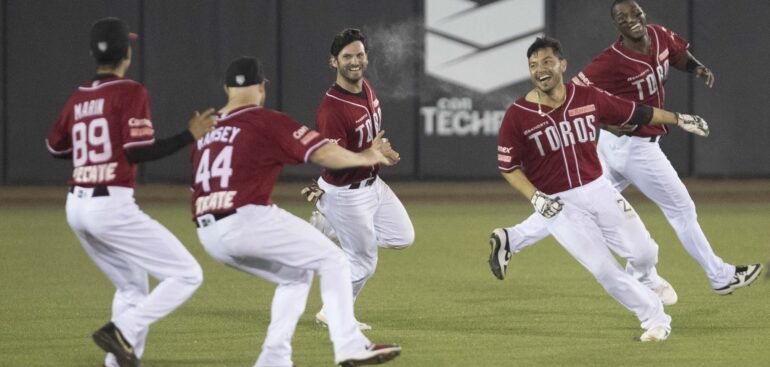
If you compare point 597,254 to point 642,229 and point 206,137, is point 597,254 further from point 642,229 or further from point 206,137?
point 206,137

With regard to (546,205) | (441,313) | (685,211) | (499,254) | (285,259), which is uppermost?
(546,205)

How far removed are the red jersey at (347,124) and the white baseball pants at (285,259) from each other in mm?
1656

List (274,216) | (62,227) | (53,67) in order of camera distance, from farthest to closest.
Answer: (53,67)
(62,227)
(274,216)

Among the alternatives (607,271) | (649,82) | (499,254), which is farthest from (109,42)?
(649,82)

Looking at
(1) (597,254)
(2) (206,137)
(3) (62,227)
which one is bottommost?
(3) (62,227)

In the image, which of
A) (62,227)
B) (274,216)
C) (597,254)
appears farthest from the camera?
(62,227)

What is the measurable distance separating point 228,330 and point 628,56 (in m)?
3.78

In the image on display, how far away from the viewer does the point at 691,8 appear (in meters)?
18.4

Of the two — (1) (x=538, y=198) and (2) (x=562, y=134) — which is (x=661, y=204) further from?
(1) (x=538, y=198)

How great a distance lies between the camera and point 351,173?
324 inches

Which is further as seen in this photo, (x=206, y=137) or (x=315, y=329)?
(x=315, y=329)

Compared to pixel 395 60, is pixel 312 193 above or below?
below

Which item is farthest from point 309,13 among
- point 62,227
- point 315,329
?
point 315,329

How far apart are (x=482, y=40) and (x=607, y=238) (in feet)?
35.9
